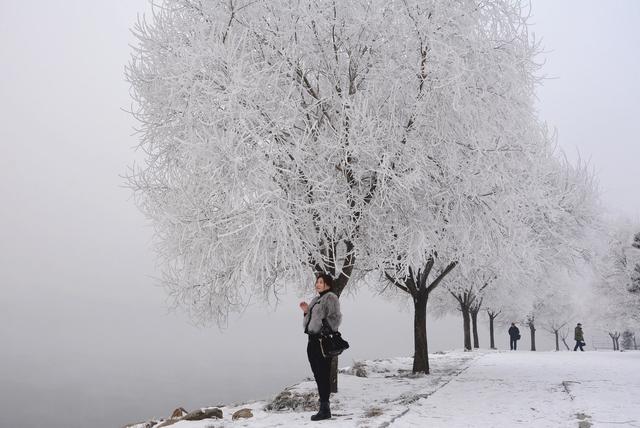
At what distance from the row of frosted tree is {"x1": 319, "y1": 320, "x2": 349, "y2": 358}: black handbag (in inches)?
38.4

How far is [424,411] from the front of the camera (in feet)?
25.9

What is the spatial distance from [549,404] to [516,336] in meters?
25.8

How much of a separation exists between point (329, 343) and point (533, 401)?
13.5 feet

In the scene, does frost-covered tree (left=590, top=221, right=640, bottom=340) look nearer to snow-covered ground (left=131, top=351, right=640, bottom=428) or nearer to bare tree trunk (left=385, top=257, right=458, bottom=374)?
snow-covered ground (left=131, top=351, right=640, bottom=428)

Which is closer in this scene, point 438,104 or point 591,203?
point 438,104

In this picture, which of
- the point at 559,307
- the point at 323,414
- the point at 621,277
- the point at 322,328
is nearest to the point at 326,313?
the point at 322,328

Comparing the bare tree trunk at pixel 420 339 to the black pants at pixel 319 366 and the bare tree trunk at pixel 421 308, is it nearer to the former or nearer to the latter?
the bare tree trunk at pixel 421 308

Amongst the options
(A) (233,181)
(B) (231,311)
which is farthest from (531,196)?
(B) (231,311)

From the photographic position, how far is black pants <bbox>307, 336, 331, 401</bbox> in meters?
7.41

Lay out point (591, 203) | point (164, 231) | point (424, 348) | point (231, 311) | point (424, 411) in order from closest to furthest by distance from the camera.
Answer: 1. point (424, 411)
2. point (164, 231)
3. point (231, 311)
4. point (424, 348)
5. point (591, 203)

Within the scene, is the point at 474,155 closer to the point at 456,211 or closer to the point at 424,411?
the point at 456,211

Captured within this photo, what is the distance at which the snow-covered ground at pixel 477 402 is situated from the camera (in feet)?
23.3

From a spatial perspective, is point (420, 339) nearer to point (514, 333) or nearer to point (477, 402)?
point (477, 402)

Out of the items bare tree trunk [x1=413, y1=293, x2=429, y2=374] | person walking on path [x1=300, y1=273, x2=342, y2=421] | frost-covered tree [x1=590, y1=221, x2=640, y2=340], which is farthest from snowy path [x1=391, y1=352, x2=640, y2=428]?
frost-covered tree [x1=590, y1=221, x2=640, y2=340]
